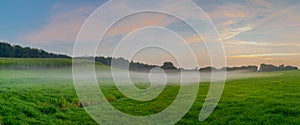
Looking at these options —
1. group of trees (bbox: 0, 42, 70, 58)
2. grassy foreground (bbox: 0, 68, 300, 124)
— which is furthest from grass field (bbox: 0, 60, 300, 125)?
group of trees (bbox: 0, 42, 70, 58)

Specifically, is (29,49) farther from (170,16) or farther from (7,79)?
(170,16)

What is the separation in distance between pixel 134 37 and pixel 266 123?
30.3 ft

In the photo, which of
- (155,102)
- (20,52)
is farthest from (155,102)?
(20,52)

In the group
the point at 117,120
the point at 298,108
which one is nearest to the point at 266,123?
→ the point at 298,108

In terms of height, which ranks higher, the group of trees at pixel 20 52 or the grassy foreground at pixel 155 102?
the group of trees at pixel 20 52

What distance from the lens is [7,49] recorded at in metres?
28.1

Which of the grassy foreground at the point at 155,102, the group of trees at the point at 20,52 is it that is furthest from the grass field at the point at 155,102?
the group of trees at the point at 20,52

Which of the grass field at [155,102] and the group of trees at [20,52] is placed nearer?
the grass field at [155,102]

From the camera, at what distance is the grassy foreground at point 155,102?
14.6 metres

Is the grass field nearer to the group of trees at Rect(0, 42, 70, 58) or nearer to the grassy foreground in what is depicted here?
the grassy foreground

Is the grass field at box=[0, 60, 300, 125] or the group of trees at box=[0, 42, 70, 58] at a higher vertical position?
the group of trees at box=[0, 42, 70, 58]

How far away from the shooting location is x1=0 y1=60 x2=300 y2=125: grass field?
14586 mm

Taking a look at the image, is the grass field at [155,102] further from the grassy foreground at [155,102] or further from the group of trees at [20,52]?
the group of trees at [20,52]

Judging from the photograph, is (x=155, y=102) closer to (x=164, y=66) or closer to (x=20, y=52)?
(x=164, y=66)
